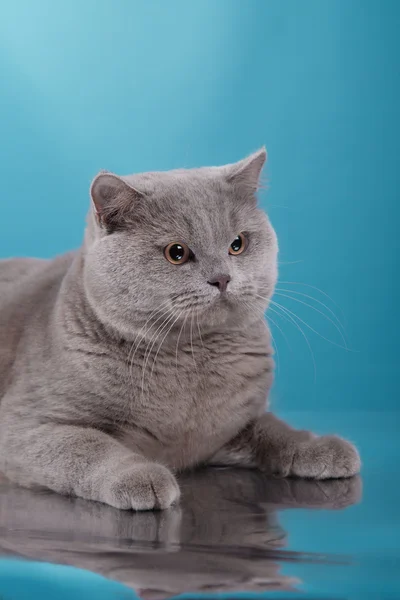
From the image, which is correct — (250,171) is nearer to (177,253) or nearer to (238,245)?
(238,245)

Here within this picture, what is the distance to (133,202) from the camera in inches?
84.0

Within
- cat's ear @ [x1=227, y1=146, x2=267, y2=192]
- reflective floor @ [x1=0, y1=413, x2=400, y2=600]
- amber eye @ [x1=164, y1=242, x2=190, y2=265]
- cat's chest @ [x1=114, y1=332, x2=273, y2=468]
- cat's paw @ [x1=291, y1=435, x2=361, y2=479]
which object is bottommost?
reflective floor @ [x1=0, y1=413, x2=400, y2=600]

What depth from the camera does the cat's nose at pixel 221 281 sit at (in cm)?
202

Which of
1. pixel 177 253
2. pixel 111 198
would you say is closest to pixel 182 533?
pixel 177 253

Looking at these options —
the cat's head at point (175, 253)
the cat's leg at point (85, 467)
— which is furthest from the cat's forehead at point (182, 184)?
the cat's leg at point (85, 467)

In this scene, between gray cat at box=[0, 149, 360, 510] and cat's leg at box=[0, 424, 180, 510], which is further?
gray cat at box=[0, 149, 360, 510]

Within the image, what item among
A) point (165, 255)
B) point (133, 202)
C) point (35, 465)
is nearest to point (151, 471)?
point (35, 465)

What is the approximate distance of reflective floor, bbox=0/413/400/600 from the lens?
1523 millimetres

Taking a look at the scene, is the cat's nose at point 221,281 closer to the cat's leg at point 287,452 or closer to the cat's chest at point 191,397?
the cat's chest at point 191,397

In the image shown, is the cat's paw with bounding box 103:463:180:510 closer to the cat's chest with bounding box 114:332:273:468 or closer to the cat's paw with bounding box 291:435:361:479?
the cat's chest with bounding box 114:332:273:468

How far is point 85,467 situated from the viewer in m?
2.04

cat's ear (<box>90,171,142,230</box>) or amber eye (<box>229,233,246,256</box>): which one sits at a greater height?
cat's ear (<box>90,171,142,230</box>)

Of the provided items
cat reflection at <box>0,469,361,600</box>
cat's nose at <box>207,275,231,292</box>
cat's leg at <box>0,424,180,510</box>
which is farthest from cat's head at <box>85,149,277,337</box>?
cat reflection at <box>0,469,361,600</box>

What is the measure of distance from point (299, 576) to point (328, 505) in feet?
1.70
